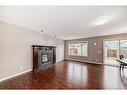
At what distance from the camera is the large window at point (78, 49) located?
365 inches

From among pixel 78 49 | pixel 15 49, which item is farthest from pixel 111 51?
pixel 15 49

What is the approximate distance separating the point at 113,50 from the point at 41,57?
16.2 ft

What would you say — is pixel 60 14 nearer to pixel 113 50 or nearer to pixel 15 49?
pixel 15 49

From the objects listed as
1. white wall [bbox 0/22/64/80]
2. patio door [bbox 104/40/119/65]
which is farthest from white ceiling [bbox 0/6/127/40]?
patio door [bbox 104/40/119/65]

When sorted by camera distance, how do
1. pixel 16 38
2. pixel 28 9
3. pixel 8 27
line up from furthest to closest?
pixel 16 38, pixel 8 27, pixel 28 9

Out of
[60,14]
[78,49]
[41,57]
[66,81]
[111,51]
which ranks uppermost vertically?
[60,14]

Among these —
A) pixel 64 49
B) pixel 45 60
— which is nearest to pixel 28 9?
pixel 45 60

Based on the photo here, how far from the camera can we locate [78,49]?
32.6 feet

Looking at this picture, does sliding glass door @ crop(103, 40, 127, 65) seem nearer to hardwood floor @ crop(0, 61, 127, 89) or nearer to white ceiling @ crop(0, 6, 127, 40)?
hardwood floor @ crop(0, 61, 127, 89)

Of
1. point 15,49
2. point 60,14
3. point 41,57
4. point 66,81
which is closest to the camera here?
point 60,14

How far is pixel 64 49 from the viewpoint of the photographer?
420 inches

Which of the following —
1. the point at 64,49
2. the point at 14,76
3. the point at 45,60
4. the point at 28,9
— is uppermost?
the point at 28,9
